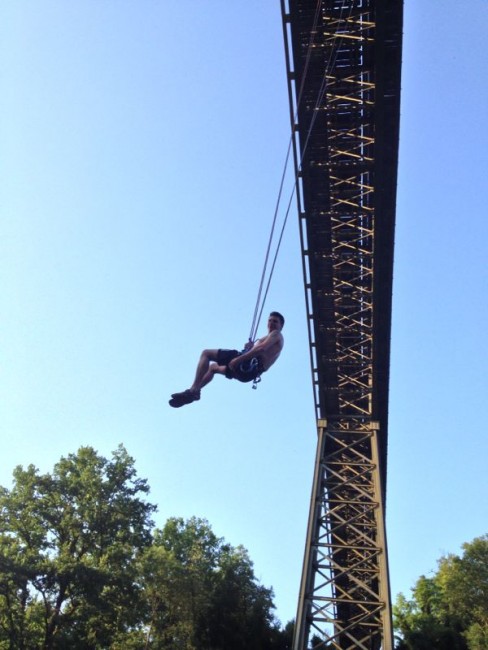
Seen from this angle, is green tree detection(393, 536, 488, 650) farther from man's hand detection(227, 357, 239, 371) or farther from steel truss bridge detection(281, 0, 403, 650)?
man's hand detection(227, 357, 239, 371)

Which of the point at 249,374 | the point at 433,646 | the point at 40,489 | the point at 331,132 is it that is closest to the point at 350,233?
the point at 331,132

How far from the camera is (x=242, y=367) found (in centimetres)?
786

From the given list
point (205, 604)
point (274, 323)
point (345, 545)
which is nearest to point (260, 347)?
point (274, 323)

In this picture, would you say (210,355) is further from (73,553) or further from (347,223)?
(73,553)

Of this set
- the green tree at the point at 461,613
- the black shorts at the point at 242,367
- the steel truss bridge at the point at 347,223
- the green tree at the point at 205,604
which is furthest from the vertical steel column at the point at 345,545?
the green tree at the point at 461,613

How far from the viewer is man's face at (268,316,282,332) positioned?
8297 mm

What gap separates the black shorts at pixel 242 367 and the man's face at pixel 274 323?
58cm

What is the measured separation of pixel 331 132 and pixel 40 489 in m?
17.8

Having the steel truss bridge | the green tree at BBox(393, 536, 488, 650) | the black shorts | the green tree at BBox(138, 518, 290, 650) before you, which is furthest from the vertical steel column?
the green tree at BBox(393, 536, 488, 650)

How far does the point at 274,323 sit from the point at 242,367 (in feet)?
2.80

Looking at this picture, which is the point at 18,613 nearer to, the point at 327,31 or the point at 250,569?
the point at 250,569

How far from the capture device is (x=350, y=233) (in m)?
13.1

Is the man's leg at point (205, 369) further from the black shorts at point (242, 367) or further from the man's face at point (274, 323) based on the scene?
the man's face at point (274, 323)

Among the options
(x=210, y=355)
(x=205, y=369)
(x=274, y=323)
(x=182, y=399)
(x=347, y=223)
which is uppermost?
(x=347, y=223)
